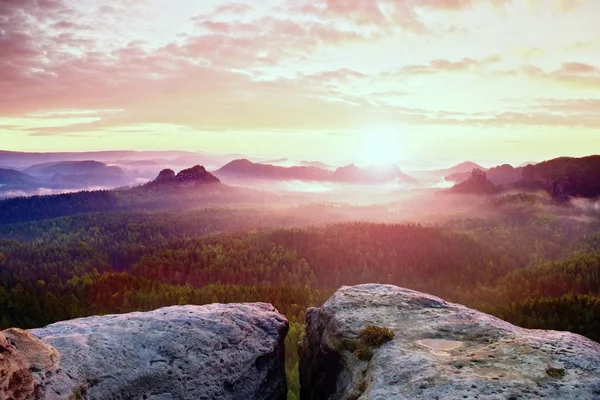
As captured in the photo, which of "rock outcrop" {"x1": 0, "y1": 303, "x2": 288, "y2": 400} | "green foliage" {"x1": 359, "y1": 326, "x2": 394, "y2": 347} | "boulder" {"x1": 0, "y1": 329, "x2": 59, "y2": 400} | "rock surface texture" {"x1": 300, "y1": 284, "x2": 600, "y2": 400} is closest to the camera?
"boulder" {"x1": 0, "y1": 329, "x2": 59, "y2": 400}

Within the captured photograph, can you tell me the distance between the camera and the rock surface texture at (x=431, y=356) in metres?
18.1

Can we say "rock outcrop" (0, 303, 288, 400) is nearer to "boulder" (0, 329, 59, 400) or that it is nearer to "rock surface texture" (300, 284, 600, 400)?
"boulder" (0, 329, 59, 400)

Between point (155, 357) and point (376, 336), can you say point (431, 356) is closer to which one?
point (376, 336)

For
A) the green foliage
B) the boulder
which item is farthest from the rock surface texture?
the boulder

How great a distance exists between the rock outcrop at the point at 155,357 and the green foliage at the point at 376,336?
22.5ft

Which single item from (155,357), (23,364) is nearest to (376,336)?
(155,357)

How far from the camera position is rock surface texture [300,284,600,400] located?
18078 mm

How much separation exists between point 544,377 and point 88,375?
1866cm

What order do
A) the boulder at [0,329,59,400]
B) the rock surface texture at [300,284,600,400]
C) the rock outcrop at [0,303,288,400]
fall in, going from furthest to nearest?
the rock outcrop at [0,303,288,400], the rock surface texture at [300,284,600,400], the boulder at [0,329,59,400]

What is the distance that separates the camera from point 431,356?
21.7m

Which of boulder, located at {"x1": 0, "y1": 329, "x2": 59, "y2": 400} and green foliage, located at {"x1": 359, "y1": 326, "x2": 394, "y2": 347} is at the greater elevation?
boulder, located at {"x1": 0, "y1": 329, "x2": 59, "y2": 400}

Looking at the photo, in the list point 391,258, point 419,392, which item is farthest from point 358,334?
point 391,258

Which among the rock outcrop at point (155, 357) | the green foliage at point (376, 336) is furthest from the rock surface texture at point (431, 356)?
the rock outcrop at point (155, 357)

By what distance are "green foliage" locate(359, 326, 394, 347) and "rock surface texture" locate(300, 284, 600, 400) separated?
0.23 meters
